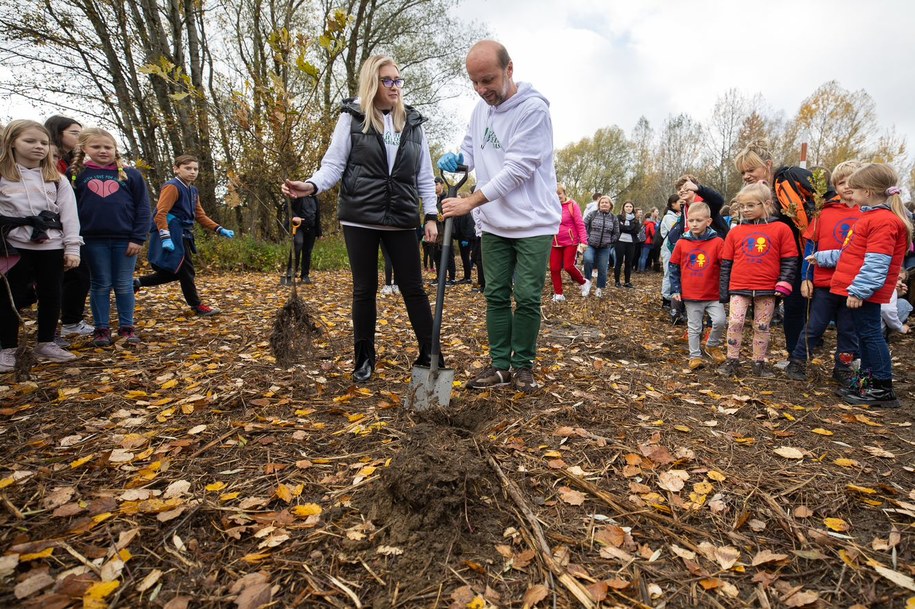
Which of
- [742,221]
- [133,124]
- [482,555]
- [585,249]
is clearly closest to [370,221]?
[482,555]

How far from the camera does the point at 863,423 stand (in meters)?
2.95

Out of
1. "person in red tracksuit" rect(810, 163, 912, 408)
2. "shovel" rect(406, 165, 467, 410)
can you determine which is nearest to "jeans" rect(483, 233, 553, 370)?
"shovel" rect(406, 165, 467, 410)

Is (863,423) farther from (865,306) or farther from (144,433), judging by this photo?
(144,433)

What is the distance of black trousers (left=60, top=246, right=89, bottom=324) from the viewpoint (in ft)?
14.3

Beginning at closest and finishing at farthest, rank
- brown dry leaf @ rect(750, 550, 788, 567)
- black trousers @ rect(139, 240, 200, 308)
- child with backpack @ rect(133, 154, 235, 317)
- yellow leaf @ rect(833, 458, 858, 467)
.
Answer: brown dry leaf @ rect(750, 550, 788, 567) < yellow leaf @ rect(833, 458, 858, 467) < child with backpack @ rect(133, 154, 235, 317) < black trousers @ rect(139, 240, 200, 308)

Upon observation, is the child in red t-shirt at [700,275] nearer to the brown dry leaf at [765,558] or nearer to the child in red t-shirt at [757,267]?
the child in red t-shirt at [757,267]

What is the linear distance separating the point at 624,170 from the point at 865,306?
2062 inches

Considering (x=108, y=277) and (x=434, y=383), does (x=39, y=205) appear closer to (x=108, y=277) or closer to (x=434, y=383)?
(x=108, y=277)

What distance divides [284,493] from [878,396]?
393 cm

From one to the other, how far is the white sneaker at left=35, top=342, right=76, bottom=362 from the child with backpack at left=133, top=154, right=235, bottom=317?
1.48 m

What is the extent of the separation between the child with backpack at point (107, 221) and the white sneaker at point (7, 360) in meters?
0.63

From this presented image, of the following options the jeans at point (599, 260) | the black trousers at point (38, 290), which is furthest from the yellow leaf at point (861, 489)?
the jeans at point (599, 260)

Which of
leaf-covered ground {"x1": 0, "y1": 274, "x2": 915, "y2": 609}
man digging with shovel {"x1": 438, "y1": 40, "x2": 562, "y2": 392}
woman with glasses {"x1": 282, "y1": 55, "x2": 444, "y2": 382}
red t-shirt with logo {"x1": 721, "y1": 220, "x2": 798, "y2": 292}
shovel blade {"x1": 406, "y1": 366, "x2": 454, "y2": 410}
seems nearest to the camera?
leaf-covered ground {"x1": 0, "y1": 274, "x2": 915, "y2": 609}

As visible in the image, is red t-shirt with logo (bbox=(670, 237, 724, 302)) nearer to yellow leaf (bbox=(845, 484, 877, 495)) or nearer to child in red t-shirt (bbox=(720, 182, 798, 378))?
child in red t-shirt (bbox=(720, 182, 798, 378))
